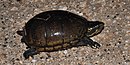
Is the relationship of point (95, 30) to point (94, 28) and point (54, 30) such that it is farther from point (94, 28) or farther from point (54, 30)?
point (54, 30)

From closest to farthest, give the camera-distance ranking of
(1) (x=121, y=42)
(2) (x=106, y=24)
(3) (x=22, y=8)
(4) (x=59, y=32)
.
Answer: (4) (x=59, y=32)
(1) (x=121, y=42)
(2) (x=106, y=24)
(3) (x=22, y=8)

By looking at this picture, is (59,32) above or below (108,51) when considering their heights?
above

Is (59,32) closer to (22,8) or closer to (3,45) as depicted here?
(3,45)

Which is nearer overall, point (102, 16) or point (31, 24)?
point (31, 24)

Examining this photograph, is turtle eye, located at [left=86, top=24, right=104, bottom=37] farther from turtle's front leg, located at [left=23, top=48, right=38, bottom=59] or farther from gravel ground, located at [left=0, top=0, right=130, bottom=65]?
turtle's front leg, located at [left=23, top=48, right=38, bottom=59]

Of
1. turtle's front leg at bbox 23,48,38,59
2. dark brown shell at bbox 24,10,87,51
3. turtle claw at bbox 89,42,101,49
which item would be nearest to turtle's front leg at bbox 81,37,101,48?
turtle claw at bbox 89,42,101,49

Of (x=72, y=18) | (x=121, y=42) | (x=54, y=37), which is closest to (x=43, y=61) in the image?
(x=54, y=37)

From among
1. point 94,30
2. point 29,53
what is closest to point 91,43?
point 94,30

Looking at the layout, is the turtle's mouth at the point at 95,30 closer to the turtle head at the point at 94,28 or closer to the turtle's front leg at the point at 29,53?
the turtle head at the point at 94,28
